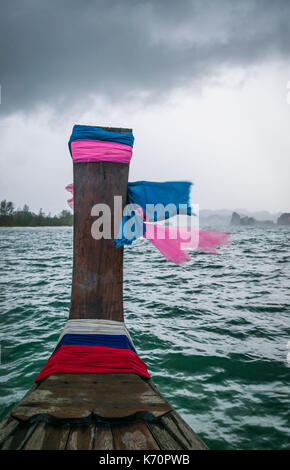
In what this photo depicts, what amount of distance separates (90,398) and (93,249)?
4.35ft

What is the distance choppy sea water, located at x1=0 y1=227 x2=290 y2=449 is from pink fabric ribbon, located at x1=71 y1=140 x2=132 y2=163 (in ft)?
11.1

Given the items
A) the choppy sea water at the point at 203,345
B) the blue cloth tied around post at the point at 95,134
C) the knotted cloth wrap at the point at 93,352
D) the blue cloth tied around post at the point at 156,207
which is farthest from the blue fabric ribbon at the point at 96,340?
the blue cloth tied around post at the point at 95,134

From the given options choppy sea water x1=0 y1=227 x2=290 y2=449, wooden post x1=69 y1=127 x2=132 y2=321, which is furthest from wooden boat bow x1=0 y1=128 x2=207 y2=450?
choppy sea water x1=0 y1=227 x2=290 y2=449

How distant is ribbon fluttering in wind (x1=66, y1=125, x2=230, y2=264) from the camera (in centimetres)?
263

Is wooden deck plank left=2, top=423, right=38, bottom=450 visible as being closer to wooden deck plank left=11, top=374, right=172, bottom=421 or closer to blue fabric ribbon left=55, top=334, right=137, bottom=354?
wooden deck plank left=11, top=374, right=172, bottom=421

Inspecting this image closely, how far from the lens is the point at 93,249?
9.17 ft

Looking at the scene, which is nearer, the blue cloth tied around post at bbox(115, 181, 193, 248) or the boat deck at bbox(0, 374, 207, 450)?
the boat deck at bbox(0, 374, 207, 450)

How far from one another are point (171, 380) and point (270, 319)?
387 cm

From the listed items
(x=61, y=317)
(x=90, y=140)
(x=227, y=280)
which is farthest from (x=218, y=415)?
(x=227, y=280)

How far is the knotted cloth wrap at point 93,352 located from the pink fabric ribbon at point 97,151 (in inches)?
64.7

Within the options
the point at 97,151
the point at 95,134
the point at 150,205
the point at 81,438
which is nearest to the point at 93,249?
the point at 150,205

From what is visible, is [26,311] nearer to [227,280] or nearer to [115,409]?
[115,409]

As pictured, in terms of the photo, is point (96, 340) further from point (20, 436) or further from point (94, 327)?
point (20, 436)

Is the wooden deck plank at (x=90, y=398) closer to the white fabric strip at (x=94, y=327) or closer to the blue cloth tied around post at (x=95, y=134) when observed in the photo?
the white fabric strip at (x=94, y=327)
